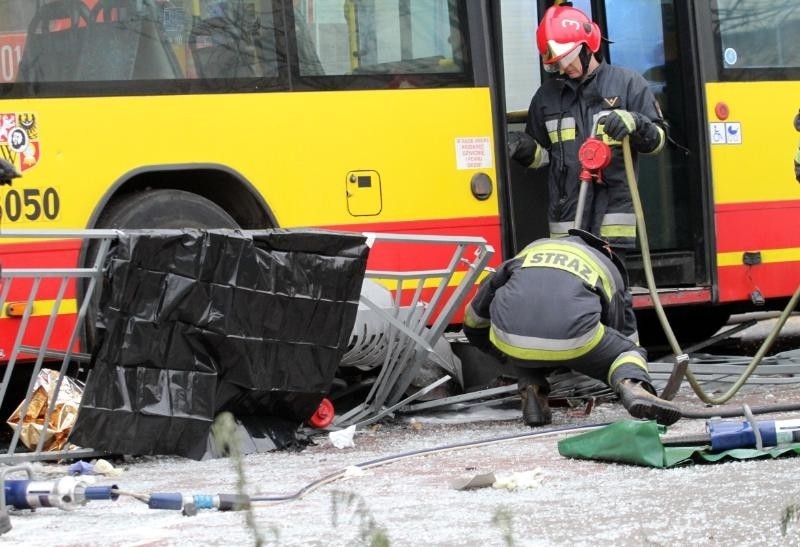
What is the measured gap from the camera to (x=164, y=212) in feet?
20.7

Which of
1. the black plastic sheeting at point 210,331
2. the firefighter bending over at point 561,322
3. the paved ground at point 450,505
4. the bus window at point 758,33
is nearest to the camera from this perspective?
the paved ground at point 450,505

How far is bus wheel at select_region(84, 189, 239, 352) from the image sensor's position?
246 inches

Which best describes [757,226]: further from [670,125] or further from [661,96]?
[661,96]

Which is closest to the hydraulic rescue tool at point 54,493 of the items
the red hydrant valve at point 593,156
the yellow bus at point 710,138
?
A: the red hydrant valve at point 593,156

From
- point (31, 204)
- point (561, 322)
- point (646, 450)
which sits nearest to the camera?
point (646, 450)

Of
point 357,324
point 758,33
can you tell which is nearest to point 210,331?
point 357,324

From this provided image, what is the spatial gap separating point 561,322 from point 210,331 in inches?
57.4

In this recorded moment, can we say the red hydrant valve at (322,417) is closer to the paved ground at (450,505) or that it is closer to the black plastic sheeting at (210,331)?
the black plastic sheeting at (210,331)

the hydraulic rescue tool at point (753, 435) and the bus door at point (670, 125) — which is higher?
the bus door at point (670, 125)

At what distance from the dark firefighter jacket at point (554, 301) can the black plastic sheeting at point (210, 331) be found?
73 cm

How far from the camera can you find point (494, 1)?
7.43 metres

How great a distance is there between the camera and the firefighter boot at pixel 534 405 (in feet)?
20.0

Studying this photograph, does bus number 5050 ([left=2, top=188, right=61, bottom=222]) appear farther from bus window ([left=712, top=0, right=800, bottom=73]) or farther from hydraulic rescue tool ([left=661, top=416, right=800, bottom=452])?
bus window ([left=712, top=0, right=800, bottom=73])

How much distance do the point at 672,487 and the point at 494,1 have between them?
3748 mm
